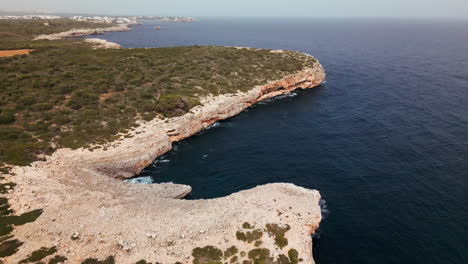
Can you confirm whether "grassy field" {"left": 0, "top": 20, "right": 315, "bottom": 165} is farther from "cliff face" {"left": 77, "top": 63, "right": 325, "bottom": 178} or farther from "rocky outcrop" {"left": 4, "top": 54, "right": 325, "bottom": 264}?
"rocky outcrop" {"left": 4, "top": 54, "right": 325, "bottom": 264}

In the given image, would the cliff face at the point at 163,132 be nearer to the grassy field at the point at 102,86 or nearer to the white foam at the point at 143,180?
the white foam at the point at 143,180

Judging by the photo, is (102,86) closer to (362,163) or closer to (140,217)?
(140,217)

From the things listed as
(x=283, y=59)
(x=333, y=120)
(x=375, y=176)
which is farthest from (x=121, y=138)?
(x=283, y=59)

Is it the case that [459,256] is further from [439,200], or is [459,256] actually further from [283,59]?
[283,59]

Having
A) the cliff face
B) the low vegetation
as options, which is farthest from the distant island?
the cliff face

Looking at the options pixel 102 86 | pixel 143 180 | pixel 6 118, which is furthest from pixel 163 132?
A: pixel 6 118

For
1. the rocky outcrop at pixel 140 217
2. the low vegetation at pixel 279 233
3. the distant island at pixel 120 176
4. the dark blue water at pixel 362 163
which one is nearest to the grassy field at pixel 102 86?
the distant island at pixel 120 176
